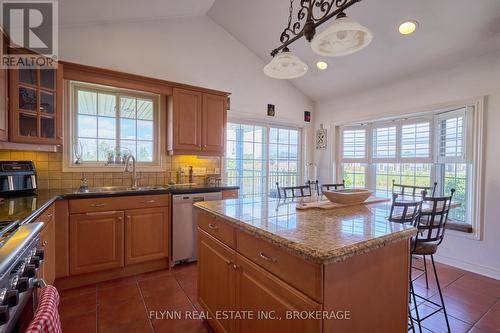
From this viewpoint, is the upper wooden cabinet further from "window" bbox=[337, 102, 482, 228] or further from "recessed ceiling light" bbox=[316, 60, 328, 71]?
"window" bbox=[337, 102, 482, 228]

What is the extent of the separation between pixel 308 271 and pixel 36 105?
2.75 meters

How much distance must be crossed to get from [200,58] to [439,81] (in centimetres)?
312

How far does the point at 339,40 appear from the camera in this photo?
1.61 meters

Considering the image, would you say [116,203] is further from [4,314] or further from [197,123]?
[4,314]

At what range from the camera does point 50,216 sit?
2.08 meters

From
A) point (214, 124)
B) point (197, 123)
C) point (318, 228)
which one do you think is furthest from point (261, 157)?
point (318, 228)

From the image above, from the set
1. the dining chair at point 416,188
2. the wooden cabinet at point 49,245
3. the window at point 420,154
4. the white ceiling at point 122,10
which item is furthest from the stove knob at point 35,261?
the window at point 420,154

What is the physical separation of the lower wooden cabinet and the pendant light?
1.34 metres

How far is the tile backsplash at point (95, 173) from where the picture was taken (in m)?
2.60

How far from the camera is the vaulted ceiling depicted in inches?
94.4

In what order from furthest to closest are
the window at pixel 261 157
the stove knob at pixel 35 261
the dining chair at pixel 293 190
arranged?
the window at pixel 261 157 < the dining chair at pixel 293 190 < the stove knob at pixel 35 261

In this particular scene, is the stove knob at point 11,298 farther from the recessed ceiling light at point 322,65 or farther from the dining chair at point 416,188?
the recessed ceiling light at point 322,65

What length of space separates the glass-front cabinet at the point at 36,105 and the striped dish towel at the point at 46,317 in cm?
216

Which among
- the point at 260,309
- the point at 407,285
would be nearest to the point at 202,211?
the point at 260,309
